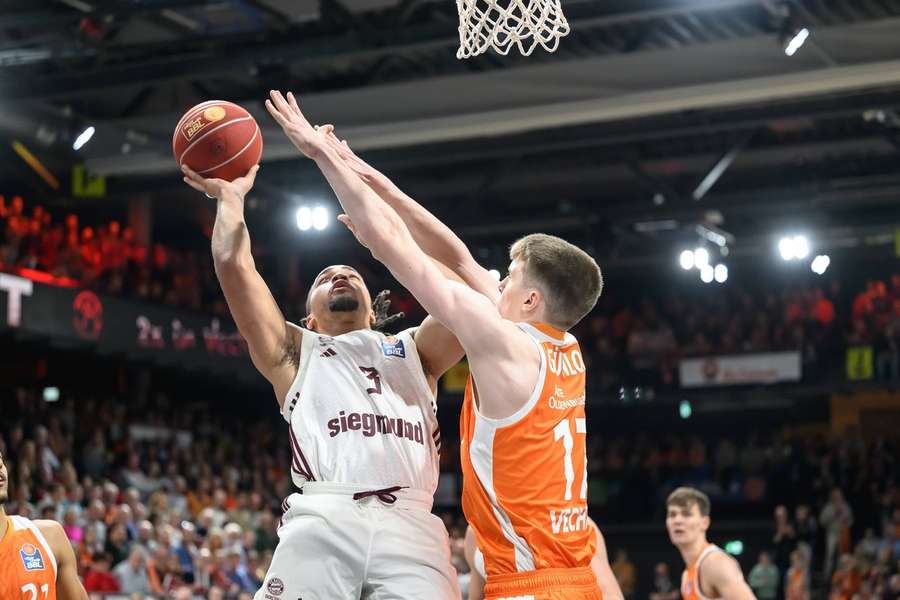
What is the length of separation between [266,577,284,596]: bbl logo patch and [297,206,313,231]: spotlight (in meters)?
14.0

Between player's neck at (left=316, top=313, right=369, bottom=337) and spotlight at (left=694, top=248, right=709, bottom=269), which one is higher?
spotlight at (left=694, top=248, right=709, bottom=269)

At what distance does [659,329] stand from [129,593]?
14.4 meters

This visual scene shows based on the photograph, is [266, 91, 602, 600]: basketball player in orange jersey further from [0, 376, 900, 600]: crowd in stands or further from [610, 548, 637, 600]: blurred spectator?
[610, 548, 637, 600]: blurred spectator

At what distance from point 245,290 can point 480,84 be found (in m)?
10.5

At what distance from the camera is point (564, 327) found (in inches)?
169

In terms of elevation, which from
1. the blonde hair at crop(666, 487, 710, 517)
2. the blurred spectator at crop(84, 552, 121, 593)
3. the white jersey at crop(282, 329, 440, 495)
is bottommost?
the blurred spectator at crop(84, 552, 121, 593)

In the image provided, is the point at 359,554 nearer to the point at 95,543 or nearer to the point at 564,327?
the point at 564,327

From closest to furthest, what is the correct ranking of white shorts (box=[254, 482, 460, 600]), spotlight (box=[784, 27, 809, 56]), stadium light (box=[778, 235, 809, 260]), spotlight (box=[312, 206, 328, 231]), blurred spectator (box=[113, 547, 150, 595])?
white shorts (box=[254, 482, 460, 600]) → spotlight (box=[784, 27, 809, 56]) → blurred spectator (box=[113, 547, 150, 595]) → spotlight (box=[312, 206, 328, 231]) → stadium light (box=[778, 235, 809, 260])

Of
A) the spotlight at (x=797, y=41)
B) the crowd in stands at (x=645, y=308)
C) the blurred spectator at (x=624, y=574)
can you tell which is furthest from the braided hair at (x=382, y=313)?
the blurred spectator at (x=624, y=574)

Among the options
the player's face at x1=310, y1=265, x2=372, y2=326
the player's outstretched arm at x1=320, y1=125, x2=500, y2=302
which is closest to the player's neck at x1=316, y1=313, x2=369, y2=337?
the player's face at x1=310, y1=265, x2=372, y2=326

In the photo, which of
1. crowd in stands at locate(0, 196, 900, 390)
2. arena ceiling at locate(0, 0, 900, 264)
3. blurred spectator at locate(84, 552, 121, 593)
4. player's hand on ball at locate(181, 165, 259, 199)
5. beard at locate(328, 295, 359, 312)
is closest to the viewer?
player's hand on ball at locate(181, 165, 259, 199)

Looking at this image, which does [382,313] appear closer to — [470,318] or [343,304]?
[343,304]

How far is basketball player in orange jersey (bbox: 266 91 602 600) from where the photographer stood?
4.04 meters

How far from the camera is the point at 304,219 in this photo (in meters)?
18.5
